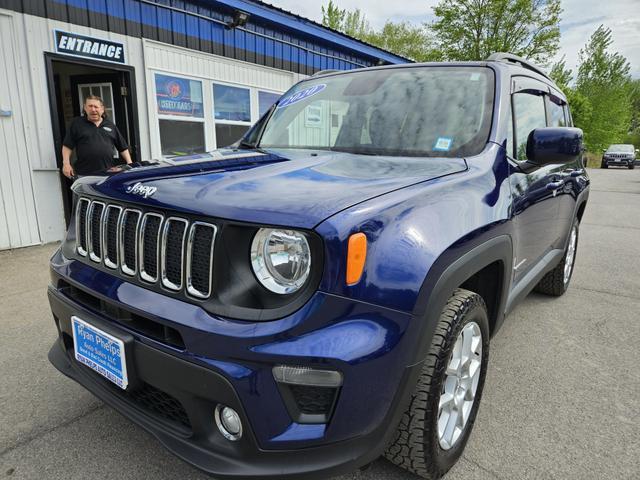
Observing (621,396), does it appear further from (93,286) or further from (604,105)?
(604,105)

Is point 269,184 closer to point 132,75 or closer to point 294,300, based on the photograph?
point 294,300

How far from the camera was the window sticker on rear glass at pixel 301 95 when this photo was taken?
3031 mm

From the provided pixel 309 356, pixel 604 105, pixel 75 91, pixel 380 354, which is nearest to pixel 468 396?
pixel 380 354

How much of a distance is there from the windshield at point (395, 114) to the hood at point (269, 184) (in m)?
0.20

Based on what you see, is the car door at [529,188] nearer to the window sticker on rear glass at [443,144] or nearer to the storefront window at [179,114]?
the window sticker on rear glass at [443,144]

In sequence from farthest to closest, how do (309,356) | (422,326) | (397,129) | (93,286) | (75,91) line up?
(75,91), (397,129), (93,286), (422,326), (309,356)

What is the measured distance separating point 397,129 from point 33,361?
8.45 ft

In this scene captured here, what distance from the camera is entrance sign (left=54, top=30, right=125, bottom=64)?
5443 millimetres

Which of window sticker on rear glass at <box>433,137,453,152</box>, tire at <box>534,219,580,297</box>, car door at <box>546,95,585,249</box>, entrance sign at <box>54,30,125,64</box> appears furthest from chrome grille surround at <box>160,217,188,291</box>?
entrance sign at <box>54,30,125,64</box>

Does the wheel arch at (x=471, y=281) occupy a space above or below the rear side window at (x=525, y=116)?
below

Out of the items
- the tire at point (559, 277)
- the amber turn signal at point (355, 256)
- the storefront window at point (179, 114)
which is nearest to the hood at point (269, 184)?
the amber turn signal at point (355, 256)

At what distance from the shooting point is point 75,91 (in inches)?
269

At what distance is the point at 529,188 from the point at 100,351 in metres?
2.17

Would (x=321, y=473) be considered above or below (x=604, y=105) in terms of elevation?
below
